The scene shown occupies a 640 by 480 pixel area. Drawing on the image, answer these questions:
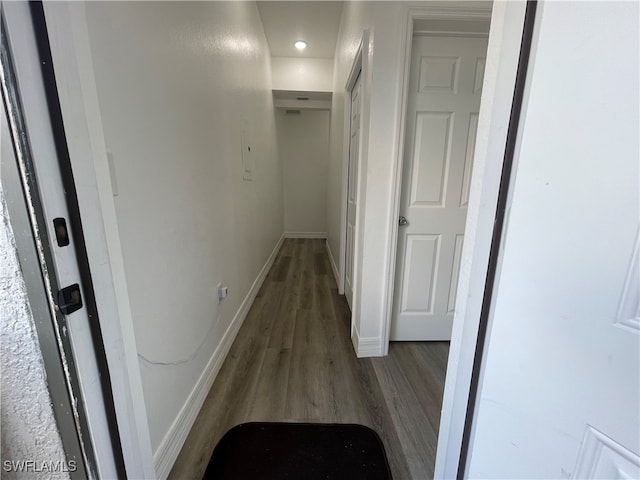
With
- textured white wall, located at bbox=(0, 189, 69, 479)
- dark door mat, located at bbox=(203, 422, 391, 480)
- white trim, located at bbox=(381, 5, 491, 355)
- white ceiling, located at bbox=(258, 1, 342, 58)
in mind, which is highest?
white ceiling, located at bbox=(258, 1, 342, 58)

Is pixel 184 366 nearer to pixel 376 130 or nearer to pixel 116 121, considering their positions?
pixel 116 121

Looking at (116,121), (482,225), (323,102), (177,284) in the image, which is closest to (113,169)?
Result: (116,121)

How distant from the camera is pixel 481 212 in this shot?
23.7 inches

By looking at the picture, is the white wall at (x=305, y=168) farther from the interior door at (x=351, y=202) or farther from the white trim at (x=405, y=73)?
the white trim at (x=405, y=73)

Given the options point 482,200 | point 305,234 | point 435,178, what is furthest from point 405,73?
point 305,234

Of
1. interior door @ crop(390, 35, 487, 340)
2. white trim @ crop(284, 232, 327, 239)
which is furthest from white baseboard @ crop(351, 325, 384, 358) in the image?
→ white trim @ crop(284, 232, 327, 239)

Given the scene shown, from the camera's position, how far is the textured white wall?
0.51 metres

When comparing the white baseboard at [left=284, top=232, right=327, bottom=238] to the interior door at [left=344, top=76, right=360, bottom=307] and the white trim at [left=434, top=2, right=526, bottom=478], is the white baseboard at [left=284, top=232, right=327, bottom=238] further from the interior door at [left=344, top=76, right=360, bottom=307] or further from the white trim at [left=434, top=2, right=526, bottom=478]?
the white trim at [left=434, top=2, right=526, bottom=478]

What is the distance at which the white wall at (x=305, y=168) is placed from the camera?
519 cm

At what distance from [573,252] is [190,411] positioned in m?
1.58

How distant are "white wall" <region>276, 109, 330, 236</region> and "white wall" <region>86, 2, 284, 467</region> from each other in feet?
10.6

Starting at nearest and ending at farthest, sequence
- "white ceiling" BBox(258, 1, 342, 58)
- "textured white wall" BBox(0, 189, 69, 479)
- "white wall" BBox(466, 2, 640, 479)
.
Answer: "white wall" BBox(466, 2, 640, 479) < "textured white wall" BBox(0, 189, 69, 479) < "white ceiling" BBox(258, 1, 342, 58)

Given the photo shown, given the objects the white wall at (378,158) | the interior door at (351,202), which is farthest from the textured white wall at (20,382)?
the interior door at (351,202)

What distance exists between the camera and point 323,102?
166 inches
